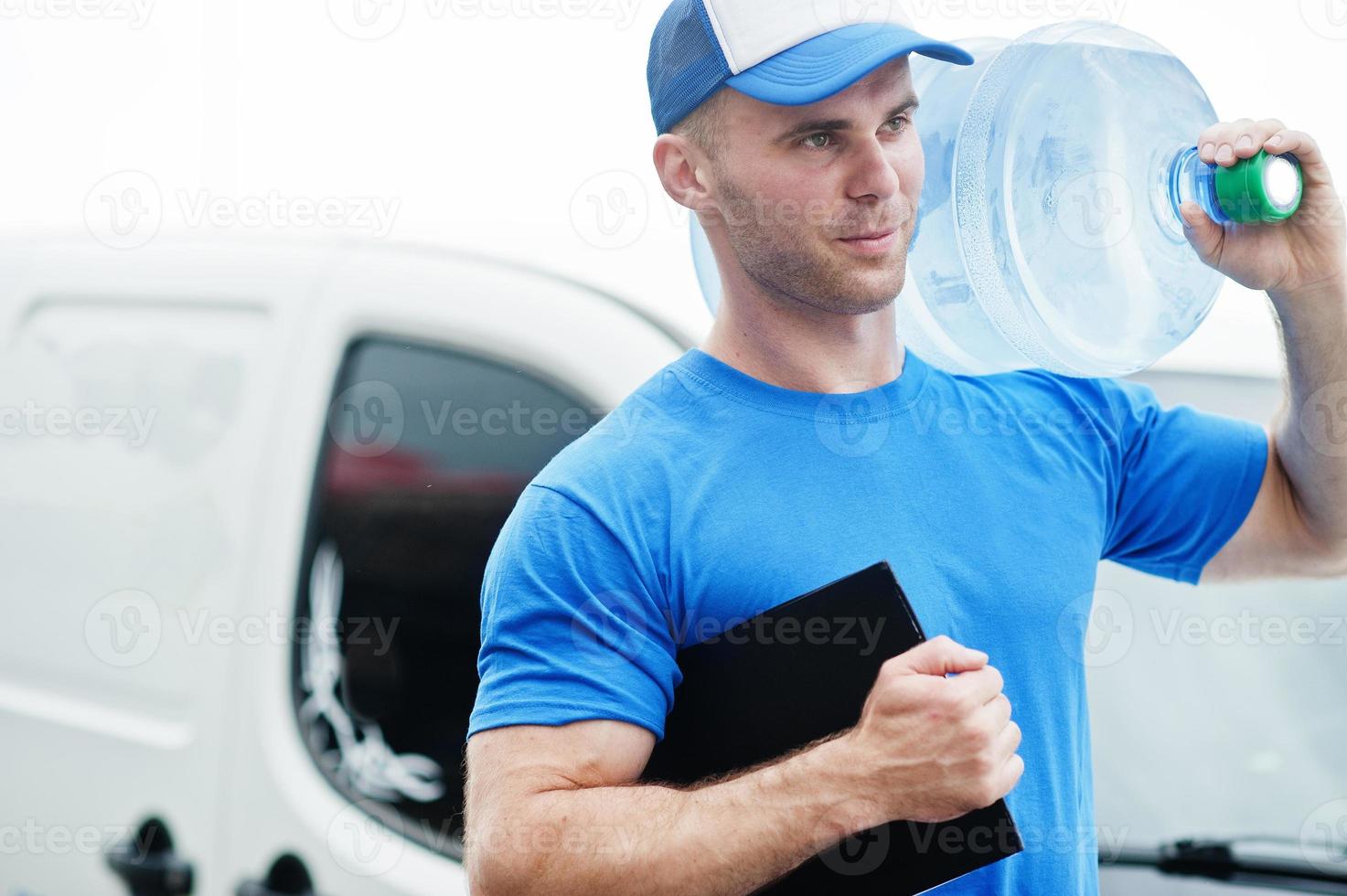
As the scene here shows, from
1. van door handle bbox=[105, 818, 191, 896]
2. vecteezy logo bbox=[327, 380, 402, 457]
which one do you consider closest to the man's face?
vecteezy logo bbox=[327, 380, 402, 457]

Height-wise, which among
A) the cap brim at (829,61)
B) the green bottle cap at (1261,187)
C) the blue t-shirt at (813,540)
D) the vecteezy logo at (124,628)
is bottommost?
the vecteezy logo at (124,628)

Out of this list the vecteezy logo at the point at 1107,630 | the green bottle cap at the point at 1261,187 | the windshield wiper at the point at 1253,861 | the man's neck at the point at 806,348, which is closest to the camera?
the green bottle cap at the point at 1261,187

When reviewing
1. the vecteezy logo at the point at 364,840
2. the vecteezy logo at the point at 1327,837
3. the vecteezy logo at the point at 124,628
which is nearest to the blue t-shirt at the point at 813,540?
the vecteezy logo at the point at 1327,837

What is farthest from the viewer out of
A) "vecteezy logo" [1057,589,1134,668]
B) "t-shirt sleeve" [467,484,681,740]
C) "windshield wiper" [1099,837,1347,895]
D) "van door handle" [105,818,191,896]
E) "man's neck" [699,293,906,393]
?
"van door handle" [105,818,191,896]

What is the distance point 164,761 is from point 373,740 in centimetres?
42

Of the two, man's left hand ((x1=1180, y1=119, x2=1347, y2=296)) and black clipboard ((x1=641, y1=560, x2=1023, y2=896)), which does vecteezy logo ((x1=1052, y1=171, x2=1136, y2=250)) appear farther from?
black clipboard ((x1=641, y1=560, x2=1023, y2=896))

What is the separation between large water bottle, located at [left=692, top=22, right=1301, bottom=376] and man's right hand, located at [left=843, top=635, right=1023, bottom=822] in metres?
0.61

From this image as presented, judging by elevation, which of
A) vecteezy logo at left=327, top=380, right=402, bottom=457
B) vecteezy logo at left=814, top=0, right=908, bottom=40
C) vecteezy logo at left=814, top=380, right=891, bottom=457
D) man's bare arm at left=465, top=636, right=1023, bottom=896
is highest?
vecteezy logo at left=814, top=0, right=908, bottom=40

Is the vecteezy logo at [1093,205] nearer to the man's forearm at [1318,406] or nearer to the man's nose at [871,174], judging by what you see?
the man's forearm at [1318,406]

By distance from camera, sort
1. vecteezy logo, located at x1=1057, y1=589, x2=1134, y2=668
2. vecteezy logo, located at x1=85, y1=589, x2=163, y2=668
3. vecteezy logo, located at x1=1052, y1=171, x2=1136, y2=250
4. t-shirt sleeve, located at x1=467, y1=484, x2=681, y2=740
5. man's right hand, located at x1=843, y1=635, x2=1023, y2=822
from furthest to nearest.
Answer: vecteezy logo, located at x1=85, y1=589, x2=163, y2=668 → vecteezy logo, located at x1=1057, y1=589, x2=1134, y2=668 → vecteezy logo, located at x1=1052, y1=171, x2=1136, y2=250 → t-shirt sleeve, located at x1=467, y1=484, x2=681, y2=740 → man's right hand, located at x1=843, y1=635, x2=1023, y2=822

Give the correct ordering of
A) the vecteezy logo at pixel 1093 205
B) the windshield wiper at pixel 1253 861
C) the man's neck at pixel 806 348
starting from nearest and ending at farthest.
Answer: the man's neck at pixel 806 348 → the windshield wiper at pixel 1253 861 → the vecteezy logo at pixel 1093 205

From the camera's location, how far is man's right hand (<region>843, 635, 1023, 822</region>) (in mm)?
1377

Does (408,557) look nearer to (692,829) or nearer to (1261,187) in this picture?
(692,829)

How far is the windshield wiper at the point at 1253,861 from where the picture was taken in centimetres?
183
